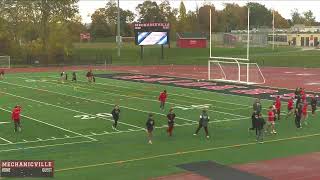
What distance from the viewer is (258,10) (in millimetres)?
181375

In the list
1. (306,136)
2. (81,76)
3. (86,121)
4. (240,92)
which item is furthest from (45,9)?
(306,136)

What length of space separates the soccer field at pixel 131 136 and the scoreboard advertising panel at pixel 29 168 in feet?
13.0

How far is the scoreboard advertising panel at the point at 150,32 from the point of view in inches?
2867

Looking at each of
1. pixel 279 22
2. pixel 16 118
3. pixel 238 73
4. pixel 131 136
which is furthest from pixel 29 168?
pixel 279 22

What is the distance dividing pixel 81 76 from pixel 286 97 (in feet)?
83.3

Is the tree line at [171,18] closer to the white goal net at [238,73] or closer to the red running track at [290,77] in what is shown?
the red running track at [290,77]

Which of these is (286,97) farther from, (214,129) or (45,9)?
(45,9)

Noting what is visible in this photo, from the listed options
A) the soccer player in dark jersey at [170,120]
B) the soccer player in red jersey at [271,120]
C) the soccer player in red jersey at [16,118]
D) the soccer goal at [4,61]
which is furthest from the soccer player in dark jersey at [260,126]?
the soccer goal at [4,61]

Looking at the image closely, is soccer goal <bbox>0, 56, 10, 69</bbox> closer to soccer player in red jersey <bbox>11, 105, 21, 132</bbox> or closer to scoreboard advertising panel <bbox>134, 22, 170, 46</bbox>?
scoreboard advertising panel <bbox>134, 22, 170, 46</bbox>

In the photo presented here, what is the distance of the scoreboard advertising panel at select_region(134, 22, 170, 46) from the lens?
72.8m

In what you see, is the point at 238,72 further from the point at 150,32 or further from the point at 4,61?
the point at 4,61

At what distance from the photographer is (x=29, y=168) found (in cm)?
1234

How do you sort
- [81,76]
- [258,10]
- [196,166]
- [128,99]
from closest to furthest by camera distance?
[196,166], [128,99], [81,76], [258,10]

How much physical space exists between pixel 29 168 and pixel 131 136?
1106cm
